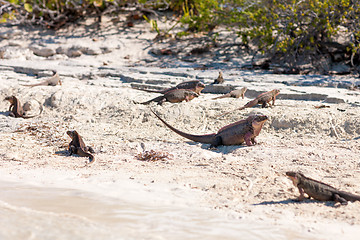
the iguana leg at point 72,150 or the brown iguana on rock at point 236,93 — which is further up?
the brown iguana on rock at point 236,93

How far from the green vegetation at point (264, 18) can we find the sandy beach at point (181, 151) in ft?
3.59

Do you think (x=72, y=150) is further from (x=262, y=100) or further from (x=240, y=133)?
(x=262, y=100)

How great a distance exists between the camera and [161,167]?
527cm

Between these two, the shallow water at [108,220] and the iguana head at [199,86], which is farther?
the iguana head at [199,86]

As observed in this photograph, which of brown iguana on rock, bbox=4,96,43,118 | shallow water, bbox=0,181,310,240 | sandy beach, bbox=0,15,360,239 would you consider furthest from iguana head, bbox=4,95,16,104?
shallow water, bbox=0,181,310,240

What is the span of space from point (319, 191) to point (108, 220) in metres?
2.09

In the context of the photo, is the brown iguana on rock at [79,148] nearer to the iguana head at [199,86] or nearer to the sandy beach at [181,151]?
the sandy beach at [181,151]

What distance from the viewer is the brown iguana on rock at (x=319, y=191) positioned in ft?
12.8

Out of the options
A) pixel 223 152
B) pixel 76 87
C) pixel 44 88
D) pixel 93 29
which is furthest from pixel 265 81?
pixel 93 29

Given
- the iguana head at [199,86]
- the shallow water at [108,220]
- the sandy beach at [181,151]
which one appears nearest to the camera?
the shallow water at [108,220]

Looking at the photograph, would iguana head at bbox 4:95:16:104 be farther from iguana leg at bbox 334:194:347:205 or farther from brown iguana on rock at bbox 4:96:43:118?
iguana leg at bbox 334:194:347:205

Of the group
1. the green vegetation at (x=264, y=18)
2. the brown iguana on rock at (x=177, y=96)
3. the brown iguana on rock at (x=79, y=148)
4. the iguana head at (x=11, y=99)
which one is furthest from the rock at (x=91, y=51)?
the brown iguana on rock at (x=79, y=148)

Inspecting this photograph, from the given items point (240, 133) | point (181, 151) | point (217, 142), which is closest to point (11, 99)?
point (181, 151)

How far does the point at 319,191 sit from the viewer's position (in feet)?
13.1
